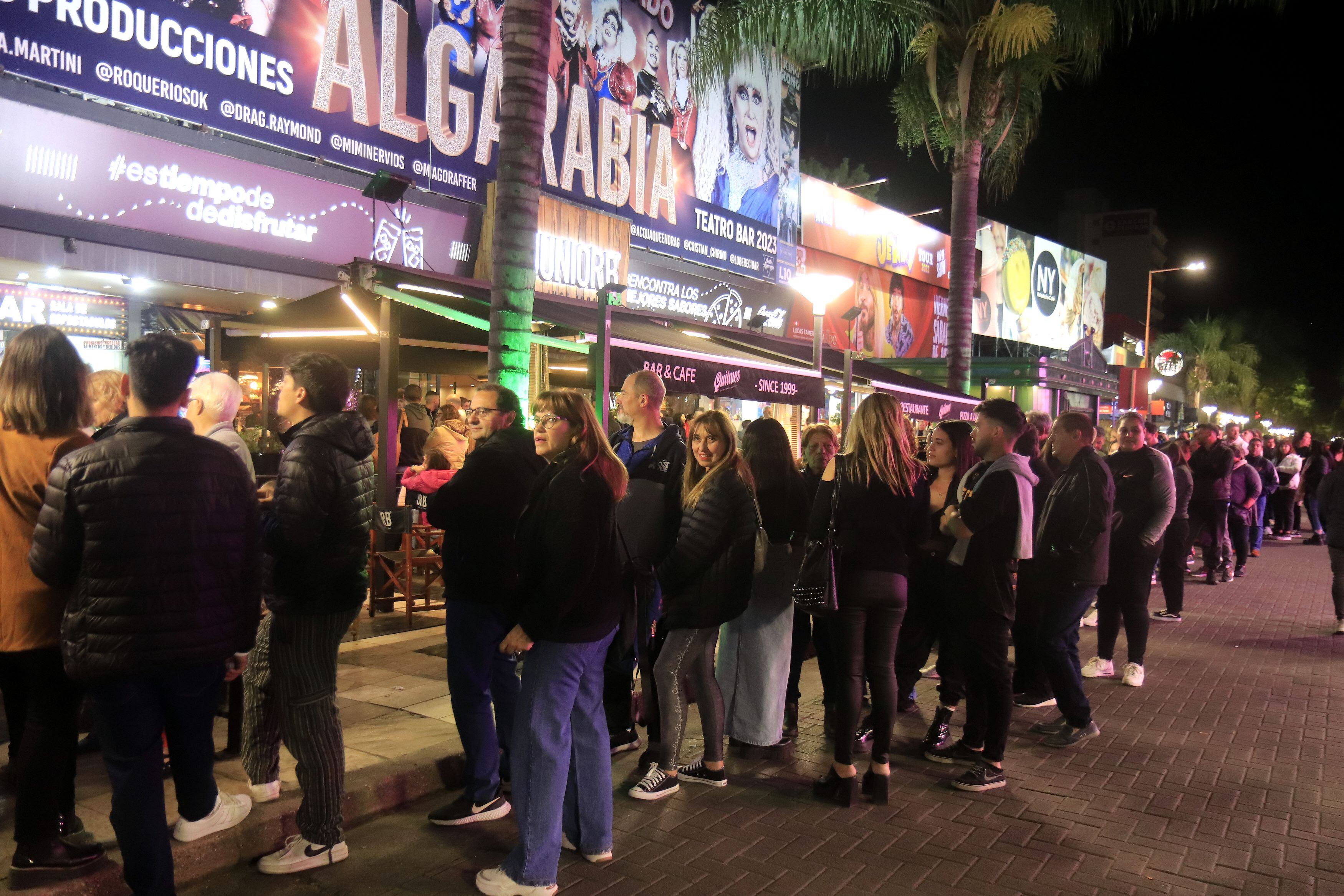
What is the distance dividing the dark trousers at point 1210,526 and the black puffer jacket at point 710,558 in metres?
9.66

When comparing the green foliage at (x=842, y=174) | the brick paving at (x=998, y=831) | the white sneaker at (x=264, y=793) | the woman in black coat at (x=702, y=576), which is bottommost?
the brick paving at (x=998, y=831)

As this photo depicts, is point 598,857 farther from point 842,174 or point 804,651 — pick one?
point 842,174

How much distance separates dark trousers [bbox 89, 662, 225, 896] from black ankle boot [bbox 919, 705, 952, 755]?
13.0 feet

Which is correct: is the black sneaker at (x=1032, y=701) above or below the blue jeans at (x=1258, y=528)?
below

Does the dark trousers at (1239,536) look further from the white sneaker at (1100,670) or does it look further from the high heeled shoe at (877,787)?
the high heeled shoe at (877,787)

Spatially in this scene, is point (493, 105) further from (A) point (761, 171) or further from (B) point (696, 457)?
(B) point (696, 457)

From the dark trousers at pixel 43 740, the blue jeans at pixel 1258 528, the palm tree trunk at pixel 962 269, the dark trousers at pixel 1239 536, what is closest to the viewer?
the dark trousers at pixel 43 740

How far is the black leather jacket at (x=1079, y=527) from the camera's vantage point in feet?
19.8

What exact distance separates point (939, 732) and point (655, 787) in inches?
74.0

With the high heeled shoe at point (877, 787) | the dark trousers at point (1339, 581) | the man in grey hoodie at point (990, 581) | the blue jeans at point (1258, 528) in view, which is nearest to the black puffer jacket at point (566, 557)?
the high heeled shoe at point (877, 787)

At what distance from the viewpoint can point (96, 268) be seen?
9.62 m

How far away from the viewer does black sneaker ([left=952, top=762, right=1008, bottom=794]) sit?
5078mm

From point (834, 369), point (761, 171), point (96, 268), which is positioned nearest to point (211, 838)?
point (96, 268)

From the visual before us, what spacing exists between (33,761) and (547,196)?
11347mm
